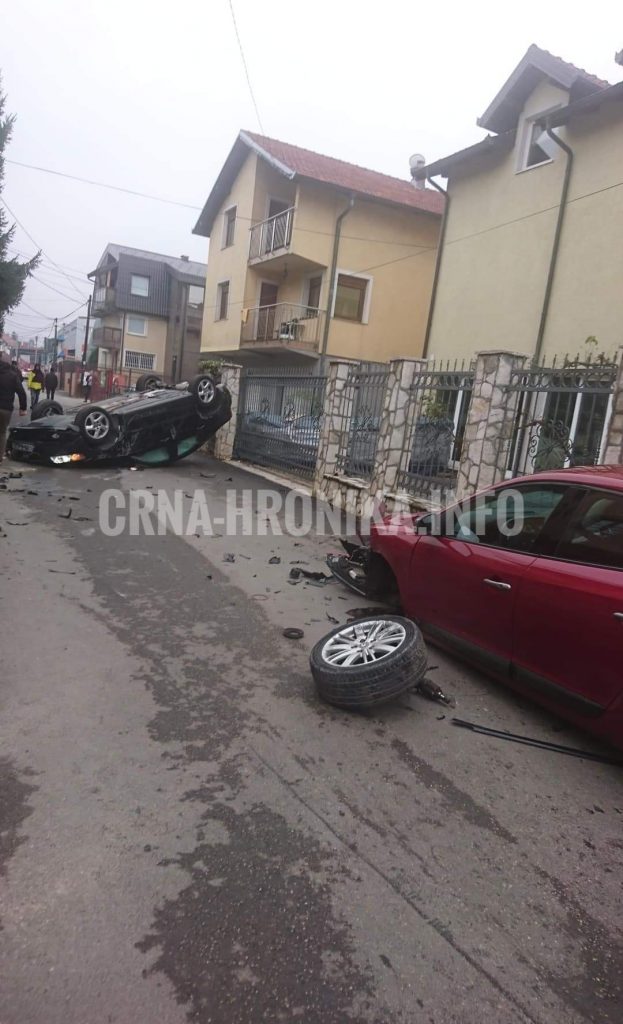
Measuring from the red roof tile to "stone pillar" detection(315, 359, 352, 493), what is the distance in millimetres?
12008

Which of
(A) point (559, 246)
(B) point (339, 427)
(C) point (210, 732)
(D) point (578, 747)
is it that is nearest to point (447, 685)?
(D) point (578, 747)

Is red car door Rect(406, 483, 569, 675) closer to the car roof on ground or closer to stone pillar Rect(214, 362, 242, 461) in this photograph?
the car roof on ground

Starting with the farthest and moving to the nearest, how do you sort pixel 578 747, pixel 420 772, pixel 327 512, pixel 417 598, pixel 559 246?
pixel 559 246 < pixel 327 512 < pixel 417 598 < pixel 578 747 < pixel 420 772

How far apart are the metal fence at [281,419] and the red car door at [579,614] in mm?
8774

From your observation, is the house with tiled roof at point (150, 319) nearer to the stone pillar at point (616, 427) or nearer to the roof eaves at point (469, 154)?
the roof eaves at point (469, 154)

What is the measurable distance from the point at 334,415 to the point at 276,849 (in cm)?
934

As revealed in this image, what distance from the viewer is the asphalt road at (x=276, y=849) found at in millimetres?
1988

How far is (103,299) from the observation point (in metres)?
50.6

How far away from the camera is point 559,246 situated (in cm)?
1238

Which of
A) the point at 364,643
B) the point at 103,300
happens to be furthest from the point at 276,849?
the point at 103,300

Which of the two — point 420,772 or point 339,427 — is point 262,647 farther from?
point 339,427

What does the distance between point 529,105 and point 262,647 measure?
13788 mm

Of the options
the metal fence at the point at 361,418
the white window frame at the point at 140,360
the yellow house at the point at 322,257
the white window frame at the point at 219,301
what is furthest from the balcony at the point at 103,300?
the metal fence at the point at 361,418

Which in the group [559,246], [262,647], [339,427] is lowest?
[262,647]
